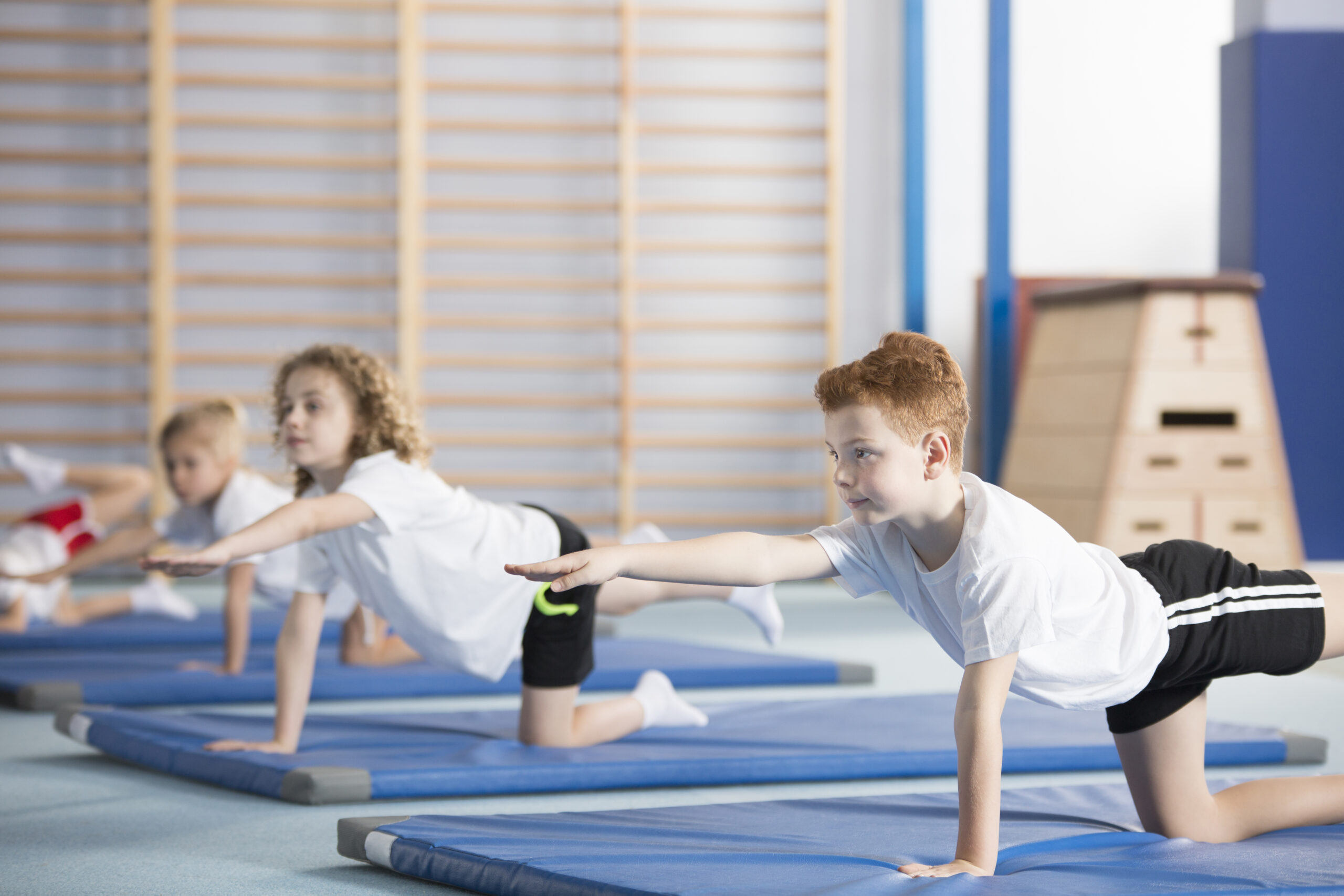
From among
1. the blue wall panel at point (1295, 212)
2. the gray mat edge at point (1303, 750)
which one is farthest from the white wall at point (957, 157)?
the gray mat edge at point (1303, 750)

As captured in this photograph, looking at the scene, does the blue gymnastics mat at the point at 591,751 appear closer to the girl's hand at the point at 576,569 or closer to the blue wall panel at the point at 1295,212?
the girl's hand at the point at 576,569

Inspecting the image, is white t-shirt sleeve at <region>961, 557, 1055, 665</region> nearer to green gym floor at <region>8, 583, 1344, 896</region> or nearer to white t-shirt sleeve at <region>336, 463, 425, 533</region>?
green gym floor at <region>8, 583, 1344, 896</region>

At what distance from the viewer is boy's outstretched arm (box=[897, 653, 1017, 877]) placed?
1570mm

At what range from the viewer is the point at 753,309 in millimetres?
6449

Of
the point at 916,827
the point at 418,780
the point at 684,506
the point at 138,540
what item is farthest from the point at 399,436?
the point at 684,506

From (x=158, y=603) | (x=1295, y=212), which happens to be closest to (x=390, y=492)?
(x=158, y=603)

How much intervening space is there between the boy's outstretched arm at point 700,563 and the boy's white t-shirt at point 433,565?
76 cm

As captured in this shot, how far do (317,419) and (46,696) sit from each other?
1133 millimetres

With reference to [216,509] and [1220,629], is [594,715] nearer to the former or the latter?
[1220,629]

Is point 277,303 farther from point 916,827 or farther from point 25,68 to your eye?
point 916,827

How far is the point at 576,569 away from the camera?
154 cm

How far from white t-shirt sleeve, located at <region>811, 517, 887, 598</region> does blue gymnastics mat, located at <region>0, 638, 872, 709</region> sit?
1589mm

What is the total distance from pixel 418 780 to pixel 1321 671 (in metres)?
2.80

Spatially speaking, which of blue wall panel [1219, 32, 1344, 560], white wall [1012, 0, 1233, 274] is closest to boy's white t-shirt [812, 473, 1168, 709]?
blue wall panel [1219, 32, 1344, 560]
